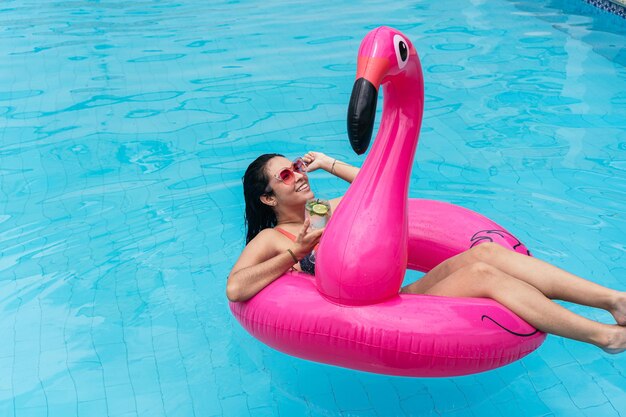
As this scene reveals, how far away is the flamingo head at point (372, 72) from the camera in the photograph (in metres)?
2.51

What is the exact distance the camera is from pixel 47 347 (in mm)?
3590

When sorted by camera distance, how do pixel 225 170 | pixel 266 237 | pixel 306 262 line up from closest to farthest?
pixel 266 237
pixel 306 262
pixel 225 170

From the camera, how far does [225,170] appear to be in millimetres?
5074

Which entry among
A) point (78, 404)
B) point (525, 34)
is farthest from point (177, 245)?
point (525, 34)

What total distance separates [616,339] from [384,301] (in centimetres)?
77

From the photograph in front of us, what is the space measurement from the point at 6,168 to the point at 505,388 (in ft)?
11.6

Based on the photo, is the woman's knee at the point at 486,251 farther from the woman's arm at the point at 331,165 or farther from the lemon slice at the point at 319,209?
the woman's arm at the point at 331,165

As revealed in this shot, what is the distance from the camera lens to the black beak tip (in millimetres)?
2498

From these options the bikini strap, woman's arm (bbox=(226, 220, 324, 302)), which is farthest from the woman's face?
woman's arm (bbox=(226, 220, 324, 302))

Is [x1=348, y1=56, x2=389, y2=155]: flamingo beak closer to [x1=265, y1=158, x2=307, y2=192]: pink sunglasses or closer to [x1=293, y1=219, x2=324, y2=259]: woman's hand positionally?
[x1=293, y1=219, x2=324, y2=259]: woman's hand

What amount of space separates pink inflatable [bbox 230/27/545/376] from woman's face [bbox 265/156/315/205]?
0.51 meters

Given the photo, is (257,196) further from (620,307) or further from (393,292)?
(620,307)

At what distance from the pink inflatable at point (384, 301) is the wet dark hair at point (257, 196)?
0.58 meters

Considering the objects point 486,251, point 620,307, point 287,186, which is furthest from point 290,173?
point 620,307
